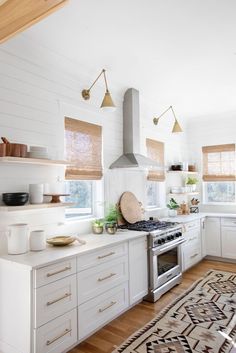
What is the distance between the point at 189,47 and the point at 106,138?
60.1 inches

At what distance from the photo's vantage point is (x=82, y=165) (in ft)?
10.8

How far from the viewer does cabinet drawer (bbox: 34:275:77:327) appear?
2029mm

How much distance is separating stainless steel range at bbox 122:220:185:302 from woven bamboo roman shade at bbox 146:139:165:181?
1.01 meters

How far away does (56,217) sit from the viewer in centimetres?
293

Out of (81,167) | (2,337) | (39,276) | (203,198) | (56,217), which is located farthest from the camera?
(203,198)

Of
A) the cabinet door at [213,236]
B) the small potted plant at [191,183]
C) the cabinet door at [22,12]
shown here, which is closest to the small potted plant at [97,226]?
the cabinet door at [22,12]

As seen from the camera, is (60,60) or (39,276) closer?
(39,276)

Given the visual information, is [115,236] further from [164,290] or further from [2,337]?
[2,337]

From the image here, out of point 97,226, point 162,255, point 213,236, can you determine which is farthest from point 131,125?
point 213,236

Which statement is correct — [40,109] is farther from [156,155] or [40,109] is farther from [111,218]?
[156,155]

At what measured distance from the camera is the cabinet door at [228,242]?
4820mm

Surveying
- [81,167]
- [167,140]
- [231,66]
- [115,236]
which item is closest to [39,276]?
[115,236]

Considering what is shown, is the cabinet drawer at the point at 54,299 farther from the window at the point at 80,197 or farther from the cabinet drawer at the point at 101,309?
the window at the point at 80,197

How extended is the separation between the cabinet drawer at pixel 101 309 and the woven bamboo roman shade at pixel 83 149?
1352 millimetres
